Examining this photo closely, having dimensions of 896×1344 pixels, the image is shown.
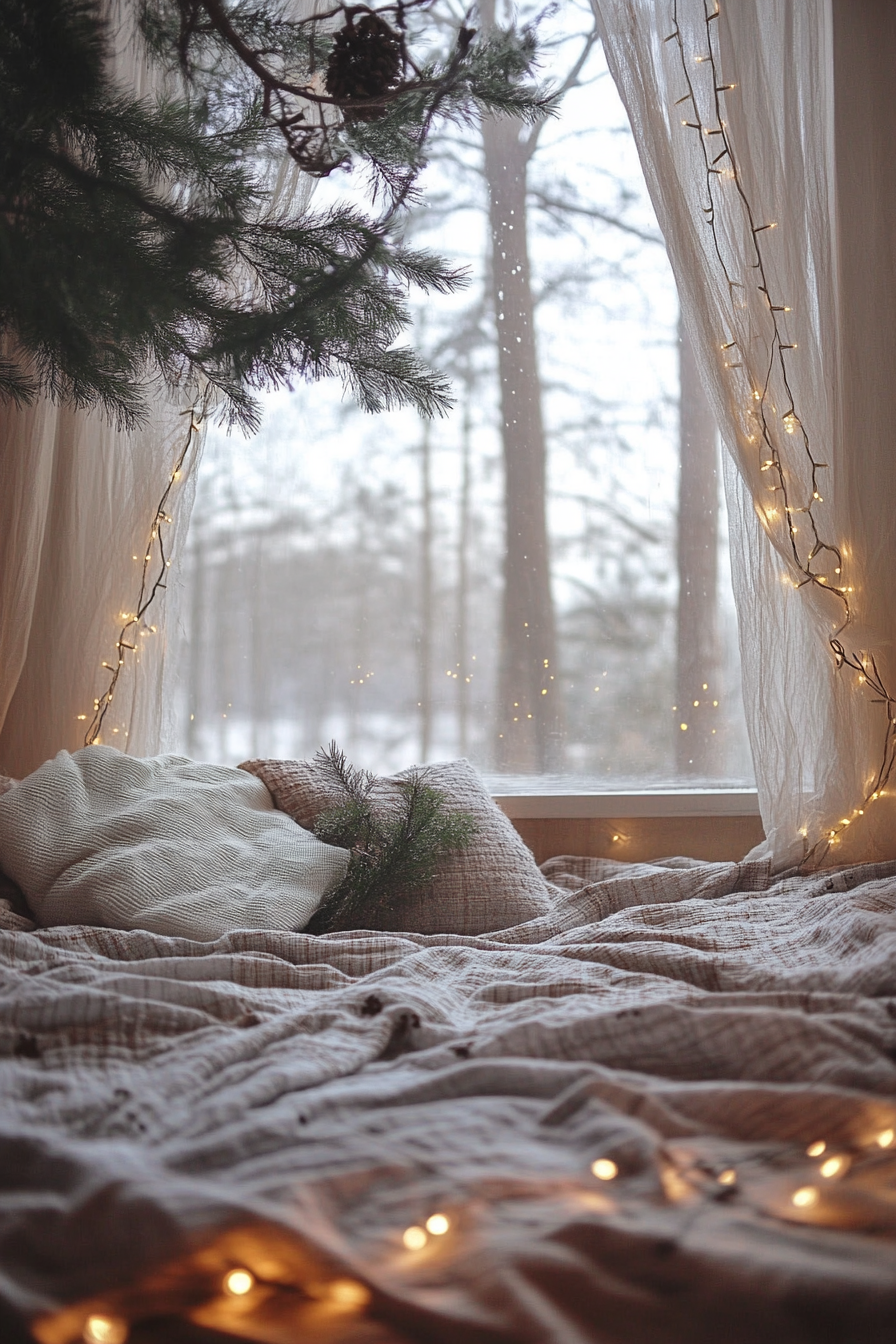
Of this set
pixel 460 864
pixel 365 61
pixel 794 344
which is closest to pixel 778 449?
pixel 794 344

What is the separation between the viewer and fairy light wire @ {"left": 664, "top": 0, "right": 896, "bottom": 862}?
1706mm

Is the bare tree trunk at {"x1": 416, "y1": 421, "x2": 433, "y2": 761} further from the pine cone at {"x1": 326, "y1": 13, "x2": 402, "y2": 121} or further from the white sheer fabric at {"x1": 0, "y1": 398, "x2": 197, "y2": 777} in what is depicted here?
the pine cone at {"x1": 326, "y1": 13, "x2": 402, "y2": 121}

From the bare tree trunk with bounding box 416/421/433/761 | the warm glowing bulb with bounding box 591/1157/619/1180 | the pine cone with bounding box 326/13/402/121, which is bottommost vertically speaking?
the warm glowing bulb with bounding box 591/1157/619/1180

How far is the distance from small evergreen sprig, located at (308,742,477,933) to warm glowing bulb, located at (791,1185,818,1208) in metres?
0.93

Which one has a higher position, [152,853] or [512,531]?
[512,531]

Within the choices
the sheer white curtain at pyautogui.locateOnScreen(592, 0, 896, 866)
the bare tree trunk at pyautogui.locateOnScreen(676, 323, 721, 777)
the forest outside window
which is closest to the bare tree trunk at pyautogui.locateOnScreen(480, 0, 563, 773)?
the forest outside window

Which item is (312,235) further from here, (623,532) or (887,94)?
(887,94)

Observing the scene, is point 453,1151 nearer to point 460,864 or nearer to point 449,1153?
point 449,1153

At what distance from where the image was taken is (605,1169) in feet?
2.14

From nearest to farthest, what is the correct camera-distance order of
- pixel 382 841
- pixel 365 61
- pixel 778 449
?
pixel 365 61 < pixel 382 841 < pixel 778 449

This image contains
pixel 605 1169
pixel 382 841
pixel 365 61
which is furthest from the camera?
pixel 382 841

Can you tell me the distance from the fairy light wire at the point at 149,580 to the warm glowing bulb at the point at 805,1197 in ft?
5.17

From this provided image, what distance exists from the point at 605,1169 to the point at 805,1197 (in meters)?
0.13

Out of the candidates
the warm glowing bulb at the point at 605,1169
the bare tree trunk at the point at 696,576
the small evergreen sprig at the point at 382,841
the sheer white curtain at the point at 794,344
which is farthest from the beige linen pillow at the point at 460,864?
the warm glowing bulb at the point at 605,1169
